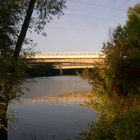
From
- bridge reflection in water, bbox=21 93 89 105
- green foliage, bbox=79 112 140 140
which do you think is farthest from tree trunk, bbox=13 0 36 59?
bridge reflection in water, bbox=21 93 89 105

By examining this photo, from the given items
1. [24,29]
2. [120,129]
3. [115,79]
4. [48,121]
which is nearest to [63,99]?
[48,121]

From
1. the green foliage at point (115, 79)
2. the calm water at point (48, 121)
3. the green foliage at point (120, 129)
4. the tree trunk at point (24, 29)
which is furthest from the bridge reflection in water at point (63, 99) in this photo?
the green foliage at point (120, 129)

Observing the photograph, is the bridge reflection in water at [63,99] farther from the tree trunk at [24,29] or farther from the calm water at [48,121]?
the tree trunk at [24,29]

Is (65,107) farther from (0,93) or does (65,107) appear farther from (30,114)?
(0,93)

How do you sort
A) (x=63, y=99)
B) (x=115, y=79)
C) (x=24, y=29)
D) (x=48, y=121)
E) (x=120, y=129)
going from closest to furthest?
(x=120, y=129), (x=24, y=29), (x=115, y=79), (x=48, y=121), (x=63, y=99)

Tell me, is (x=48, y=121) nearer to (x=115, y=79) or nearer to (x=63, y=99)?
(x=115, y=79)

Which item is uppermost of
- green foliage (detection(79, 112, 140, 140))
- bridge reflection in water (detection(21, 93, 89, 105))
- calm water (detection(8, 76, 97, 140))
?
bridge reflection in water (detection(21, 93, 89, 105))

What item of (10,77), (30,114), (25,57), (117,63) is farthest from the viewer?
(30,114)

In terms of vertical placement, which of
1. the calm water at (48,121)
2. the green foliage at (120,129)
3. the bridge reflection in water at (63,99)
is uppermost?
the bridge reflection in water at (63,99)

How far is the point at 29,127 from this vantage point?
28328 millimetres

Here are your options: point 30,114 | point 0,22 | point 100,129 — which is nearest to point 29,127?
point 30,114

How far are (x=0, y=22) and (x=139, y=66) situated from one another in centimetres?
884

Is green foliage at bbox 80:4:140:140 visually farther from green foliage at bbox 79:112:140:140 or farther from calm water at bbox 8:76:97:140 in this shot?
green foliage at bbox 79:112:140:140

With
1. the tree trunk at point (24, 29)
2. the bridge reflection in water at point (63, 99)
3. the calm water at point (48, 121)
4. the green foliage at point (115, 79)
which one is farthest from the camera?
the bridge reflection in water at point (63, 99)
